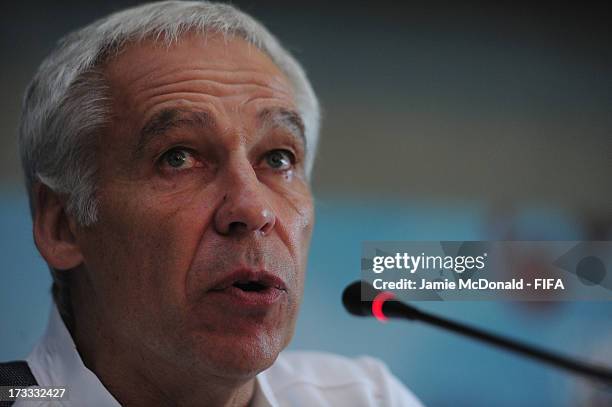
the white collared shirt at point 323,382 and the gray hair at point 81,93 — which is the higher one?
the gray hair at point 81,93

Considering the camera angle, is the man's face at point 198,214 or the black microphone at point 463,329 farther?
the man's face at point 198,214

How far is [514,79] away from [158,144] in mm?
678

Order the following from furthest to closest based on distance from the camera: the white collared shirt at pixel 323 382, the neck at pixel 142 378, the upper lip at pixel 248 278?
the white collared shirt at pixel 323 382
the neck at pixel 142 378
the upper lip at pixel 248 278

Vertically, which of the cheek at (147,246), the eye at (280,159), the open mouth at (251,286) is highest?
the eye at (280,159)

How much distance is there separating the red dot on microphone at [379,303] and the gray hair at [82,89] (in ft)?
1.38

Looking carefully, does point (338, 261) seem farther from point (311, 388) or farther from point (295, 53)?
point (295, 53)

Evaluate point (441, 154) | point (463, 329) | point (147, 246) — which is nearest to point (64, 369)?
point (147, 246)

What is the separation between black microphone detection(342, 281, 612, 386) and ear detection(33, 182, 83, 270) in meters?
0.41

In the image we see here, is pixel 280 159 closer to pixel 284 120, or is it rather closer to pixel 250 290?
pixel 284 120

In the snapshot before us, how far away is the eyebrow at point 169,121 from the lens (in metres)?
1.01

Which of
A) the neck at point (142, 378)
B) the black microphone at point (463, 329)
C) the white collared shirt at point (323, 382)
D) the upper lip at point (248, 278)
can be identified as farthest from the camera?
the white collared shirt at point (323, 382)

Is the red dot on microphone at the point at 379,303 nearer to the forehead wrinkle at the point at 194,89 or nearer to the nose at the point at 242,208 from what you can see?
A: the nose at the point at 242,208

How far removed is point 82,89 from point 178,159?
7.8 inches

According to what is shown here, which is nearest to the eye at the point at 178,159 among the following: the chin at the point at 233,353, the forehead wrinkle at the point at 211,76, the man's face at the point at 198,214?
the man's face at the point at 198,214
